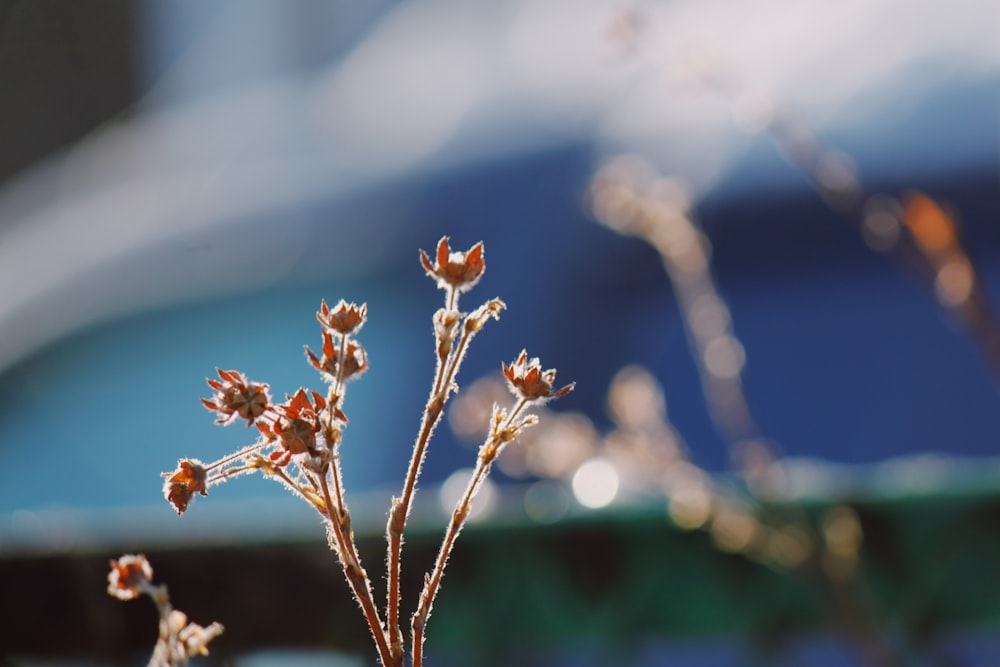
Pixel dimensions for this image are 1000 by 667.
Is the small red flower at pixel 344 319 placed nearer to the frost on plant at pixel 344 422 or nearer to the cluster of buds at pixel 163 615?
the frost on plant at pixel 344 422

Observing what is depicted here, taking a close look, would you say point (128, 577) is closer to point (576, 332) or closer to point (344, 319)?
point (344, 319)

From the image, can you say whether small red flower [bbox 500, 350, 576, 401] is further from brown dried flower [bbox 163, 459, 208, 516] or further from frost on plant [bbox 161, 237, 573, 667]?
brown dried flower [bbox 163, 459, 208, 516]

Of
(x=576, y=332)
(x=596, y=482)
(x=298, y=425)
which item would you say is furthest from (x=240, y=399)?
(x=576, y=332)

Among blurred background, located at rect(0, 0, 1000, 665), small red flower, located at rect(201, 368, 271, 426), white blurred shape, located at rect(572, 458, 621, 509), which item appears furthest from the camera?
white blurred shape, located at rect(572, 458, 621, 509)

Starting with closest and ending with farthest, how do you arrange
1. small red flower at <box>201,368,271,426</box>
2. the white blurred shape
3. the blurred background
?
small red flower at <box>201,368,271,426</box>, the blurred background, the white blurred shape

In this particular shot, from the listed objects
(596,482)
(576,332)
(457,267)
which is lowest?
(457,267)

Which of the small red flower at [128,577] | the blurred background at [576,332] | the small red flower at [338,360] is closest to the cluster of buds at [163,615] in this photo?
the small red flower at [128,577]

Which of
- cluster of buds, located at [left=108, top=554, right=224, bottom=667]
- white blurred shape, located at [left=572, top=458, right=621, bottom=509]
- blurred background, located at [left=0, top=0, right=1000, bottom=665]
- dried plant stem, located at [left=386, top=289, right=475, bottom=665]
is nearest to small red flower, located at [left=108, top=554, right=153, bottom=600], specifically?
cluster of buds, located at [left=108, top=554, right=224, bottom=667]
